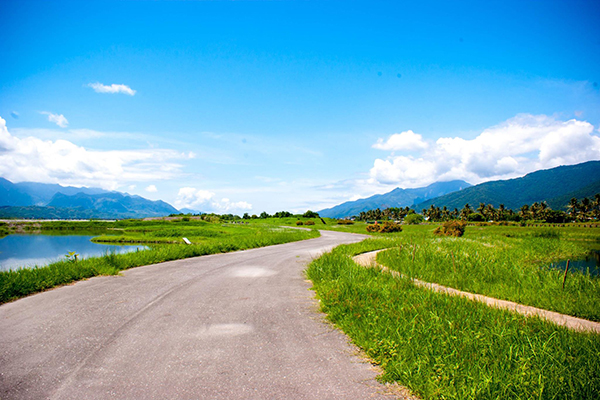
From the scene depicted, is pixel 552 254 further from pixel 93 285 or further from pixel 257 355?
pixel 93 285

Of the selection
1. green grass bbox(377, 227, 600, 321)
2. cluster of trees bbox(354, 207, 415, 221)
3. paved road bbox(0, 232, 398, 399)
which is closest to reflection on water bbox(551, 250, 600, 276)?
green grass bbox(377, 227, 600, 321)

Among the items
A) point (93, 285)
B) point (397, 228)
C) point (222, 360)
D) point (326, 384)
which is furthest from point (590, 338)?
point (397, 228)

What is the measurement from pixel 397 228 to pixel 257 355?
46.9 meters

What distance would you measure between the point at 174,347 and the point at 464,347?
540 cm

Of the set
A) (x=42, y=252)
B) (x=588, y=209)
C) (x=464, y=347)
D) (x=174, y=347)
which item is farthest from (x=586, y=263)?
(x=588, y=209)

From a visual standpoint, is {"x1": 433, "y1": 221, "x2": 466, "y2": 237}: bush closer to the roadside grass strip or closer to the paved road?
the roadside grass strip

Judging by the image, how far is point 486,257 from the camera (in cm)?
1689

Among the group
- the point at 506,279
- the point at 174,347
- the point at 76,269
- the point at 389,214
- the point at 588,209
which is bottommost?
the point at 588,209

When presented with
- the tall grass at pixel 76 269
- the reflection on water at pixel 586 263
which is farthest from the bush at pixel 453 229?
the tall grass at pixel 76 269

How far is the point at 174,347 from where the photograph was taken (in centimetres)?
589

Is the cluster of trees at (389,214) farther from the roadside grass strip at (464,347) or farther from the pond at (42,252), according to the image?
the roadside grass strip at (464,347)

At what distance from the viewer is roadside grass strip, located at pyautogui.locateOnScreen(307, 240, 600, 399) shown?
13.9 feet

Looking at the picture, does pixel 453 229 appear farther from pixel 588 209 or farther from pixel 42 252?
pixel 588 209

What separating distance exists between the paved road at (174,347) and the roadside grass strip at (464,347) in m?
0.58
